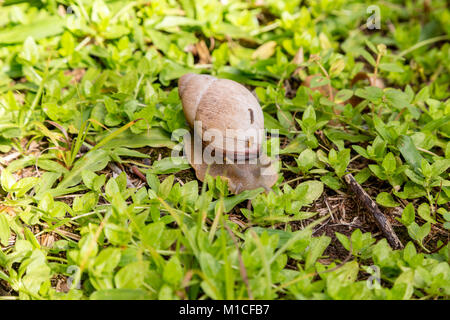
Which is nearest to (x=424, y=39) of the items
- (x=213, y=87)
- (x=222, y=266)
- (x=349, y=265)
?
(x=213, y=87)

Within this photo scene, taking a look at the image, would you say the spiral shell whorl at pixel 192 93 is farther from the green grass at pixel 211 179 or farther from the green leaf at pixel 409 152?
the green leaf at pixel 409 152

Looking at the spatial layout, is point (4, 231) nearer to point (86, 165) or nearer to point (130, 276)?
point (86, 165)

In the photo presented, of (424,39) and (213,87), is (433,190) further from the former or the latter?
(424,39)

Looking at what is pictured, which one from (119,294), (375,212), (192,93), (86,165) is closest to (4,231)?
(86,165)

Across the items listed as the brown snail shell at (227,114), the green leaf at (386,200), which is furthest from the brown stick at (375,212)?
the brown snail shell at (227,114)

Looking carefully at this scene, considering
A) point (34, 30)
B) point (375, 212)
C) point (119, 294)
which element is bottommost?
point (375, 212)

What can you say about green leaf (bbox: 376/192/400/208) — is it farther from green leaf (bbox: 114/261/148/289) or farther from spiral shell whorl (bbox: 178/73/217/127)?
green leaf (bbox: 114/261/148/289)
